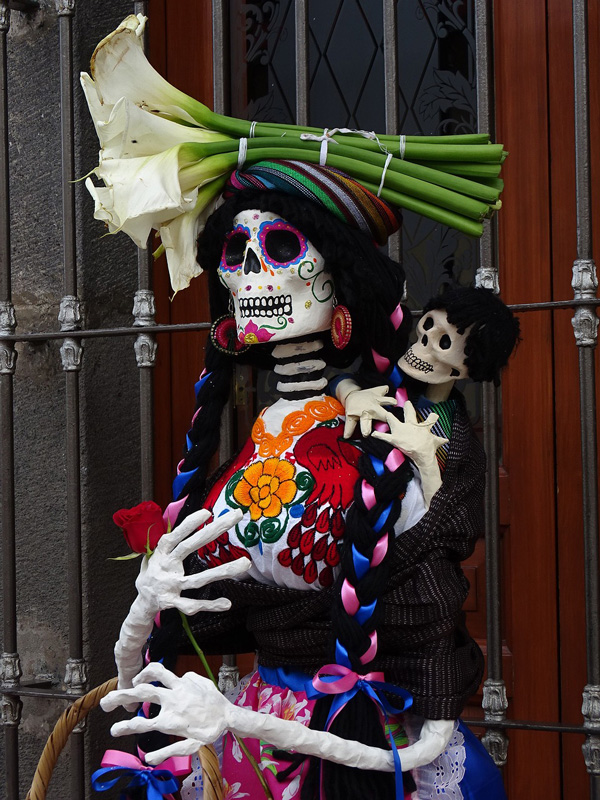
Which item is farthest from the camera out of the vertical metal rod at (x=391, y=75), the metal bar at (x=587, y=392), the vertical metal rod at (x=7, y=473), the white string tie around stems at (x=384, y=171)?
the vertical metal rod at (x=7, y=473)

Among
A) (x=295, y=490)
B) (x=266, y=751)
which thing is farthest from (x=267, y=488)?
(x=266, y=751)

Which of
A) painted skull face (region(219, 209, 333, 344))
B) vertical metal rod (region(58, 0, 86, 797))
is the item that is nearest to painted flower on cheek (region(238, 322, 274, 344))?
painted skull face (region(219, 209, 333, 344))

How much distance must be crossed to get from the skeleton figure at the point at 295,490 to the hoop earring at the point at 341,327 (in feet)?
0.06

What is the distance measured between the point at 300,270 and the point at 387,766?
633mm

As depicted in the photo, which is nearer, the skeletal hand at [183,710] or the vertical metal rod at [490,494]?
the skeletal hand at [183,710]

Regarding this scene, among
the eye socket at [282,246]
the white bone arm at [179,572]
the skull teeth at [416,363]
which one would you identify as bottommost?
the white bone arm at [179,572]

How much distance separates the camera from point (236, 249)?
131cm

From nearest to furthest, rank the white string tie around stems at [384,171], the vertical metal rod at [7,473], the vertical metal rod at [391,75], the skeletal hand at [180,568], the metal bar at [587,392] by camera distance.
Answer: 1. the skeletal hand at [180,568]
2. the white string tie around stems at [384,171]
3. the metal bar at [587,392]
4. the vertical metal rod at [391,75]
5. the vertical metal rod at [7,473]

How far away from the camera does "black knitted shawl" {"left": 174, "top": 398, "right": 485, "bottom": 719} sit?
1183mm

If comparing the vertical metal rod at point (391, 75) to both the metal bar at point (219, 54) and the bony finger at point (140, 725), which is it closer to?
the metal bar at point (219, 54)

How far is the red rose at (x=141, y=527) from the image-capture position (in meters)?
1.13

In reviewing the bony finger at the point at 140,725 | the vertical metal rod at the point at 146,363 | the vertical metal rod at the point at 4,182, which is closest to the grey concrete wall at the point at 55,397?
the vertical metal rod at the point at 4,182

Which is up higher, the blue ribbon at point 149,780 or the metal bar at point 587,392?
the metal bar at point 587,392

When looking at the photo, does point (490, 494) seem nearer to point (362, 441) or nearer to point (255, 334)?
point (362, 441)
